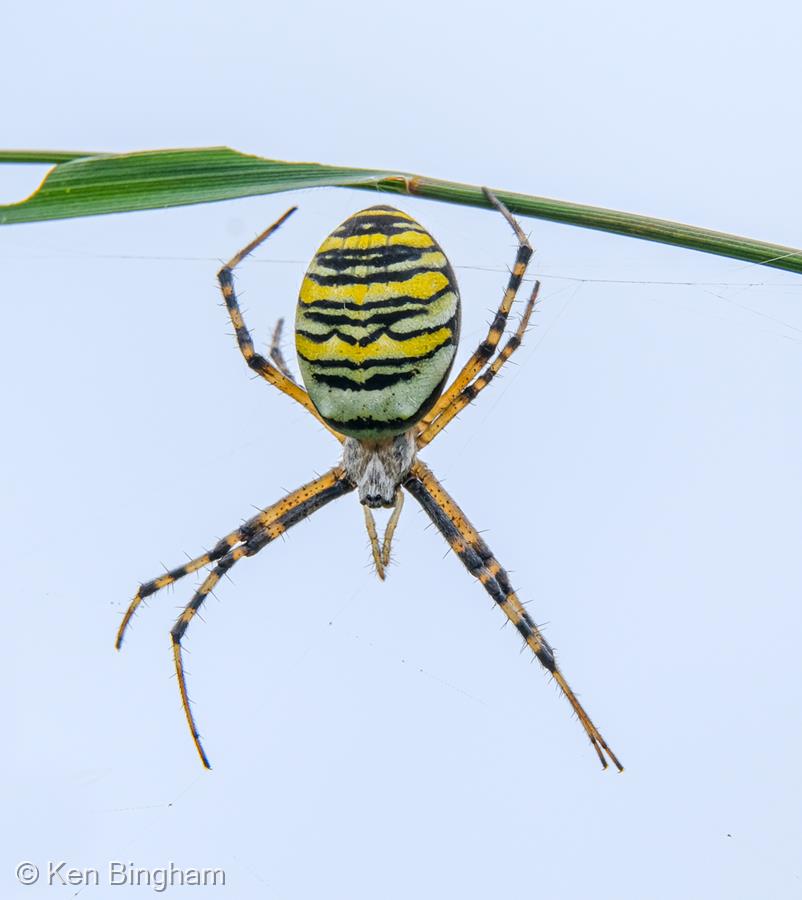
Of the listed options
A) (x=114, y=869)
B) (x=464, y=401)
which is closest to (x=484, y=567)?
(x=464, y=401)

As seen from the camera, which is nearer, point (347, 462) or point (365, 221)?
point (365, 221)

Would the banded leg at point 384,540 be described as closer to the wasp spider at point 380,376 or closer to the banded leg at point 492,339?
the wasp spider at point 380,376

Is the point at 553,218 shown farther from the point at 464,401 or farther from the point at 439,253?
the point at 464,401

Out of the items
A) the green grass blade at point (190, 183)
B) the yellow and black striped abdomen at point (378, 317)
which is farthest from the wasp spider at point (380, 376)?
the green grass blade at point (190, 183)

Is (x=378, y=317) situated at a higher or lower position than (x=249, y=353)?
higher

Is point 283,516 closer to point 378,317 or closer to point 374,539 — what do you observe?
point 374,539

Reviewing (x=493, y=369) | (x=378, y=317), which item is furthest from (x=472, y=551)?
(x=378, y=317)
